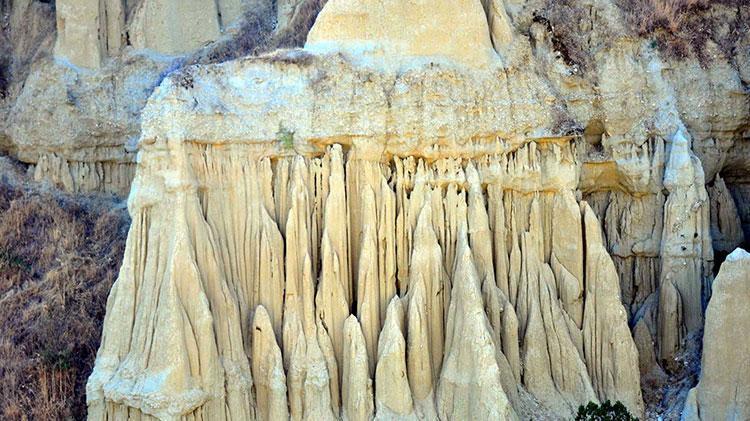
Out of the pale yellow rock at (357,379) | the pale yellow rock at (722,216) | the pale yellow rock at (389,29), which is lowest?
the pale yellow rock at (357,379)

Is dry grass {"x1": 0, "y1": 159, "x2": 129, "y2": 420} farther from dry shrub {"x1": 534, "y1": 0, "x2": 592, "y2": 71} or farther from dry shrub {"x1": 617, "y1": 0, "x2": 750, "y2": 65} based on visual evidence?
dry shrub {"x1": 617, "y1": 0, "x2": 750, "y2": 65}

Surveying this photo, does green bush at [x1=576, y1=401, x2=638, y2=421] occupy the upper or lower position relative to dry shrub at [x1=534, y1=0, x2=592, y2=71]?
lower

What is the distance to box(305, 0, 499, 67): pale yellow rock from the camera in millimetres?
18094

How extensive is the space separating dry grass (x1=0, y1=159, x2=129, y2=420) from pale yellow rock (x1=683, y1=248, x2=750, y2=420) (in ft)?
37.2

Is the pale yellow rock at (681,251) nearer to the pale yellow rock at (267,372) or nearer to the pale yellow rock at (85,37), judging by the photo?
the pale yellow rock at (267,372)

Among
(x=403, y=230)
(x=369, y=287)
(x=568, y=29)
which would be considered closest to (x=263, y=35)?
(x=568, y=29)

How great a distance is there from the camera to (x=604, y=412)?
1639 centimetres

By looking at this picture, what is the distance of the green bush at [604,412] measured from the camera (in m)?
16.4

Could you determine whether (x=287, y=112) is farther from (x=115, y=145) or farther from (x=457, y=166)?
(x=115, y=145)

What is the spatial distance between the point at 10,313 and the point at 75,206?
3755 mm

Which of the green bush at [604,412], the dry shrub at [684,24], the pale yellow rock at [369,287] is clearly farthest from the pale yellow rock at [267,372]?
the dry shrub at [684,24]

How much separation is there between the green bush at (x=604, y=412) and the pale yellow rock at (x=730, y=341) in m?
1.85

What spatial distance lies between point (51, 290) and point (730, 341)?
13084 mm

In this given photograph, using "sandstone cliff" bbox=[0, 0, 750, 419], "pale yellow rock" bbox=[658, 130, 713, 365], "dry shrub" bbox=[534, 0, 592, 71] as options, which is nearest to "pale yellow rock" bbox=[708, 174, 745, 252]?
"sandstone cliff" bbox=[0, 0, 750, 419]
